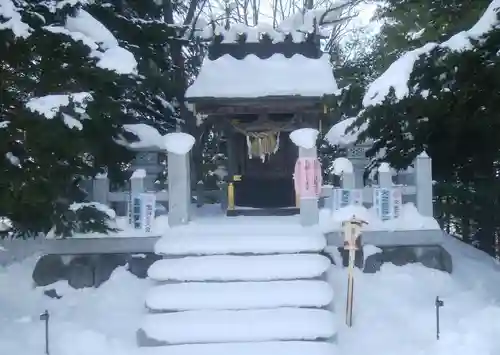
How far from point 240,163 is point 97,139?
176 inches

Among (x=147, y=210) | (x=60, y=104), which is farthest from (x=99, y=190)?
(x=60, y=104)

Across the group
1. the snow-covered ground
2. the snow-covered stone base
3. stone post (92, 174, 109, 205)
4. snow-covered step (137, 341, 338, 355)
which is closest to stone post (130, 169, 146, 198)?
stone post (92, 174, 109, 205)

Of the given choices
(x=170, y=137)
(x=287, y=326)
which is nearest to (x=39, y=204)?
(x=170, y=137)

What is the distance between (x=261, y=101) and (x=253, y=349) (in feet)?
19.2

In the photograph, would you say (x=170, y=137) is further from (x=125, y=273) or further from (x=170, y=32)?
(x=170, y=32)

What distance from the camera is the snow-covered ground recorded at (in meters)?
7.30

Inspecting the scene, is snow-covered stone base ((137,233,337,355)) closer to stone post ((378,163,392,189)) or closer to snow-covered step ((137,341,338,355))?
snow-covered step ((137,341,338,355))

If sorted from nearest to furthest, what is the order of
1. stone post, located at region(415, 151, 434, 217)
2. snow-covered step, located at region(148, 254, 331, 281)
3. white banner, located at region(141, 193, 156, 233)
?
snow-covered step, located at region(148, 254, 331, 281), white banner, located at region(141, 193, 156, 233), stone post, located at region(415, 151, 434, 217)

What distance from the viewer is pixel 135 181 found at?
9.86 meters

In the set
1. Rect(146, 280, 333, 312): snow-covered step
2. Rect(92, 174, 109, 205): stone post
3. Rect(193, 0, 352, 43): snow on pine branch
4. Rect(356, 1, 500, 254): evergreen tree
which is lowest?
Rect(146, 280, 333, 312): snow-covered step

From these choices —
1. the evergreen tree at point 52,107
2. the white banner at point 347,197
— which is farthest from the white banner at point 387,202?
the evergreen tree at point 52,107

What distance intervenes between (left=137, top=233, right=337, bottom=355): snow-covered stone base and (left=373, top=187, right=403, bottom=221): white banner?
145 cm

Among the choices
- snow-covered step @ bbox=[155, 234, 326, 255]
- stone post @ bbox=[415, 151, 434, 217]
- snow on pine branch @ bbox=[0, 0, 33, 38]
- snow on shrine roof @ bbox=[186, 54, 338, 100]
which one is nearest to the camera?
snow on pine branch @ bbox=[0, 0, 33, 38]

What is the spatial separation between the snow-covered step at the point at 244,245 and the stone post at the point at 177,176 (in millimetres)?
1155
